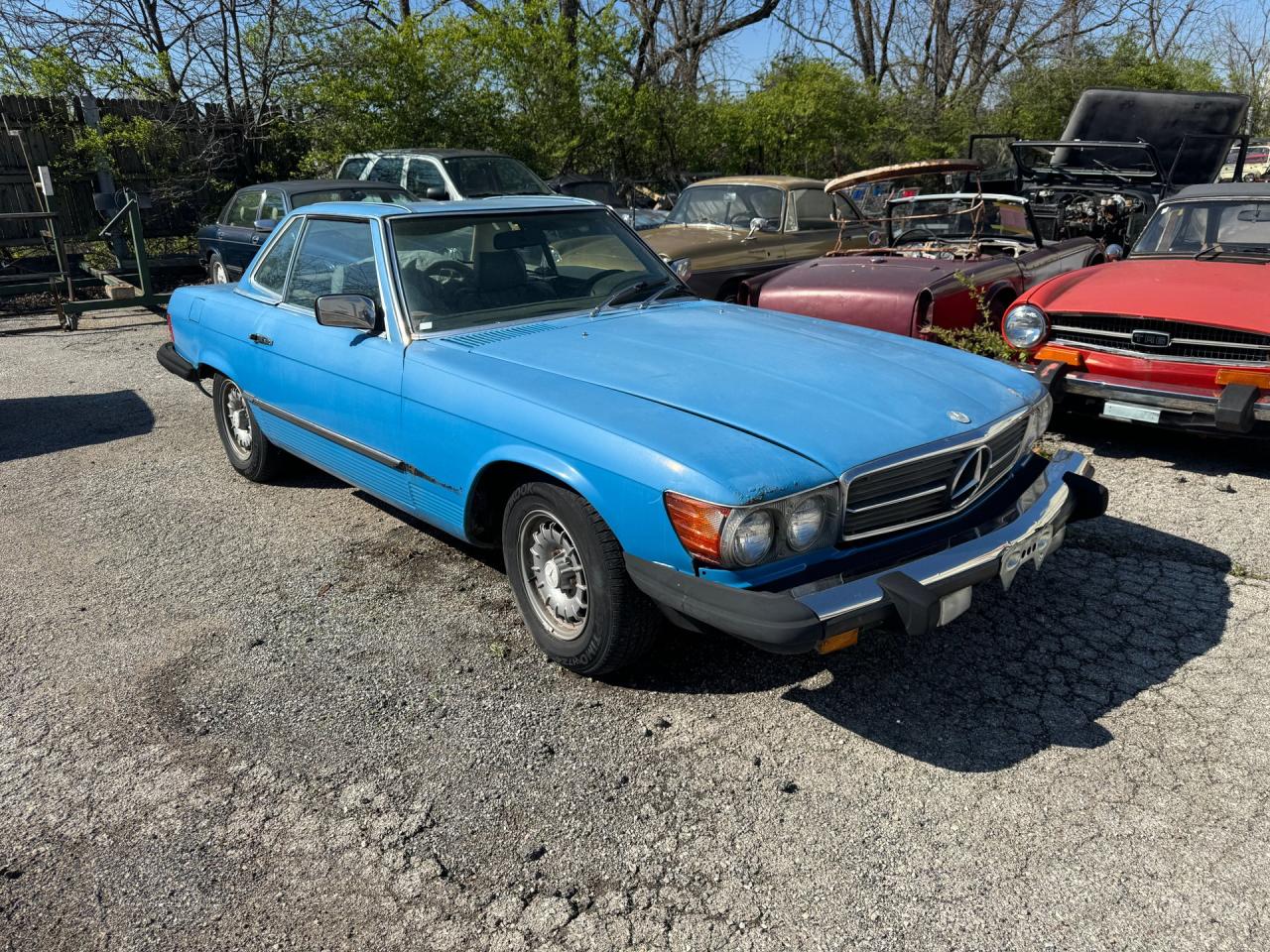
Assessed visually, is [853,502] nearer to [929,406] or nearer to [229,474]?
[929,406]

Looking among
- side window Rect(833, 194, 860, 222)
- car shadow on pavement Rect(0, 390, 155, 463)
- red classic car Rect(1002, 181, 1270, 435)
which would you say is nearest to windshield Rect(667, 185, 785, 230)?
side window Rect(833, 194, 860, 222)

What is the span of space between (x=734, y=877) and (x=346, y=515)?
10.8 ft

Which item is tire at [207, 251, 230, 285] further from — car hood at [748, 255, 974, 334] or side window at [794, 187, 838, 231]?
car hood at [748, 255, 974, 334]

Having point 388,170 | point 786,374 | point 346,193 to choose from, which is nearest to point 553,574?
point 786,374

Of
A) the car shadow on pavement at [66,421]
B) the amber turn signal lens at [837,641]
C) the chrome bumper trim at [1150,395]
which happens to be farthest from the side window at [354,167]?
the amber turn signal lens at [837,641]

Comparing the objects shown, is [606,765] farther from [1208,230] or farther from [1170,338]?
[1208,230]

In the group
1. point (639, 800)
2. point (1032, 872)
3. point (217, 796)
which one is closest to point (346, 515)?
point (217, 796)

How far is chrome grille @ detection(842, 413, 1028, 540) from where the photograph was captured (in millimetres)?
3043

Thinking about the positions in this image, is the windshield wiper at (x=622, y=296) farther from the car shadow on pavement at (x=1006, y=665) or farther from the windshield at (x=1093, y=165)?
the windshield at (x=1093, y=165)

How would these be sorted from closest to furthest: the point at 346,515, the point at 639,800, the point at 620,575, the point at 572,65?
the point at 639,800, the point at 620,575, the point at 346,515, the point at 572,65

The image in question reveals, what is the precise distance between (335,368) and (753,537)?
2.33 m

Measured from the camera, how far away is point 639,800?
116 inches

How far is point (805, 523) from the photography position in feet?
9.64

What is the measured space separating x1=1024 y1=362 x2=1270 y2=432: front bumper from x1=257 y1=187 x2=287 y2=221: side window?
8.49 metres
